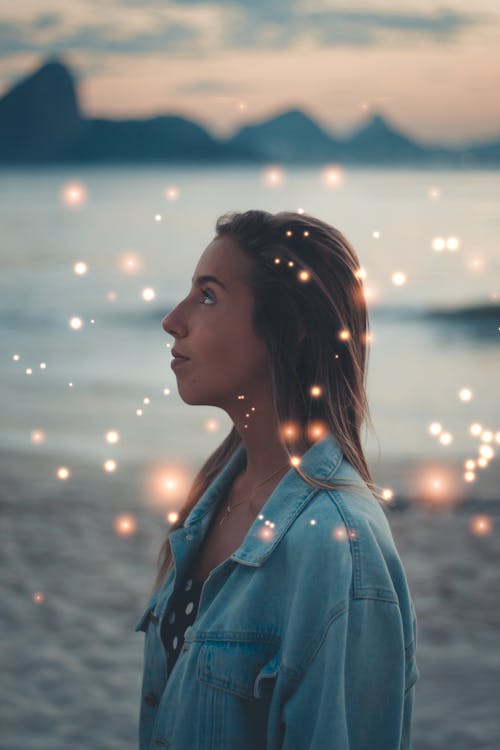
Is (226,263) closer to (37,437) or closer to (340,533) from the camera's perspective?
(340,533)

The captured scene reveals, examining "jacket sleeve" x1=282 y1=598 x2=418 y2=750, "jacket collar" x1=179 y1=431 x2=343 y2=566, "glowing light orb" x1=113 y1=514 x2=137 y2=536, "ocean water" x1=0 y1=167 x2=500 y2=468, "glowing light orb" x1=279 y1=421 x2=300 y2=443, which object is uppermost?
"ocean water" x1=0 y1=167 x2=500 y2=468

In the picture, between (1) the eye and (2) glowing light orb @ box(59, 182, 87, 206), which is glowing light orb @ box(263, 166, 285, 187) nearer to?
(2) glowing light orb @ box(59, 182, 87, 206)

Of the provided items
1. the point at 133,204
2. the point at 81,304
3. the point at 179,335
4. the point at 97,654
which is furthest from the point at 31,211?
the point at 179,335

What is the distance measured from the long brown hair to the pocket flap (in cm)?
36

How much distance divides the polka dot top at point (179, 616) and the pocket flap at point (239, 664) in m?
0.24

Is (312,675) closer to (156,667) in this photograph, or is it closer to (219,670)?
(219,670)

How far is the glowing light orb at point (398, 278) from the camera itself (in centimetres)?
2254

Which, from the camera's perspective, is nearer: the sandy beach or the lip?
the lip

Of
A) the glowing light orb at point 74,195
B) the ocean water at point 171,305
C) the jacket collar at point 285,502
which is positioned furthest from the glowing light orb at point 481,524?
the glowing light orb at point 74,195

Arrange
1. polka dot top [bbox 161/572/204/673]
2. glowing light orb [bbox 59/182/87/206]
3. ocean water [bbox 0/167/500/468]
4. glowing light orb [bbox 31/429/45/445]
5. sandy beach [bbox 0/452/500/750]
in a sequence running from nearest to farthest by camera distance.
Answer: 1. polka dot top [bbox 161/572/204/673]
2. sandy beach [bbox 0/452/500/750]
3. glowing light orb [bbox 31/429/45/445]
4. ocean water [bbox 0/167/500/468]
5. glowing light orb [bbox 59/182/87/206]

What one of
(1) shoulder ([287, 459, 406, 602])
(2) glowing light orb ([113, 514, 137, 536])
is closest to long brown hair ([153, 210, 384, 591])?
(1) shoulder ([287, 459, 406, 602])

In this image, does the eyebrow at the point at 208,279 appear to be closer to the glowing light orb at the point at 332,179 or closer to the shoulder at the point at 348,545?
the shoulder at the point at 348,545

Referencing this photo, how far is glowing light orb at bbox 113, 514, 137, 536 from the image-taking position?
19.8ft

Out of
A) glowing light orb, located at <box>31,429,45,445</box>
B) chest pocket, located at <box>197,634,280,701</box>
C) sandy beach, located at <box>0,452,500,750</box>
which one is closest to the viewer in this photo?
chest pocket, located at <box>197,634,280,701</box>
